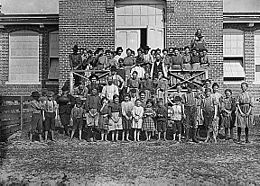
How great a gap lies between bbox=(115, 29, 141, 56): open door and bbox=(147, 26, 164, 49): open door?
454mm

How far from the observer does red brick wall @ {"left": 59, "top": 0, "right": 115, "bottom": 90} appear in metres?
16.0

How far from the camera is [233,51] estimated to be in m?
18.9

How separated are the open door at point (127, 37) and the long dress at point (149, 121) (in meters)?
5.54

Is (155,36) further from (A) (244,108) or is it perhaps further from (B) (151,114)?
(A) (244,108)

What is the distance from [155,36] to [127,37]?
3.77 feet

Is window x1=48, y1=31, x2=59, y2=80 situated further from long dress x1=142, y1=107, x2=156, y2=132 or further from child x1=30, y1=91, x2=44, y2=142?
→ long dress x1=142, y1=107, x2=156, y2=132

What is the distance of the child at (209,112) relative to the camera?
1145cm

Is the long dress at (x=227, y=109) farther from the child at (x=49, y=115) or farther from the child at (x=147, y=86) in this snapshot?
the child at (x=49, y=115)

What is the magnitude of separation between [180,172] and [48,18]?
40.0 ft

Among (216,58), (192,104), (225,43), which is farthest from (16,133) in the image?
(225,43)

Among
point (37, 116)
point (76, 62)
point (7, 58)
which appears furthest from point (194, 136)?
point (7, 58)

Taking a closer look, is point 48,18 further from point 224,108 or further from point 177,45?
point 224,108

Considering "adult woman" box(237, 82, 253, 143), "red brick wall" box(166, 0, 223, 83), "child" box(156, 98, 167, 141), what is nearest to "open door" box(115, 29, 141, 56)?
"red brick wall" box(166, 0, 223, 83)

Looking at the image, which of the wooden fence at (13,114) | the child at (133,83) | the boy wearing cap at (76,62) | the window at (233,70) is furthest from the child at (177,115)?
the window at (233,70)
